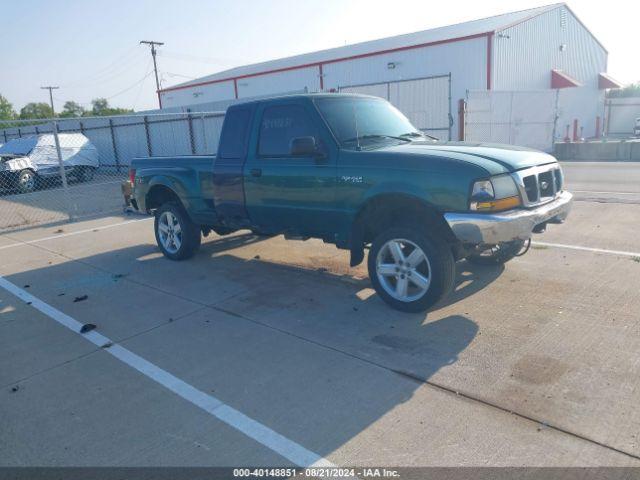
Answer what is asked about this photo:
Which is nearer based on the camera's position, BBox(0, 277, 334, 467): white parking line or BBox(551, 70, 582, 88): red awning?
BBox(0, 277, 334, 467): white parking line

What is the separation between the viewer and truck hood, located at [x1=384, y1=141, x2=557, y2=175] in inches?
183

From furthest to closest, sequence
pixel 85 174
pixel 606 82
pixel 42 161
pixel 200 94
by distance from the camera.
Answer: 1. pixel 200 94
2. pixel 606 82
3. pixel 85 174
4. pixel 42 161

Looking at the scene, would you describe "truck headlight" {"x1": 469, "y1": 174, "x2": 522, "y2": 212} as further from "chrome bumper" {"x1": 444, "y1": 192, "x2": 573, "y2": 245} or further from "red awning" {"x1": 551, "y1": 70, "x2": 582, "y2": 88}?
"red awning" {"x1": 551, "y1": 70, "x2": 582, "y2": 88}

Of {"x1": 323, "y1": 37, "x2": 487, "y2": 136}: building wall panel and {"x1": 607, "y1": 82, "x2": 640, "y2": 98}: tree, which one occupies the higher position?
{"x1": 323, "y1": 37, "x2": 487, "y2": 136}: building wall panel

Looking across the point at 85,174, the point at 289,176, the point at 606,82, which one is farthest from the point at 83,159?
the point at 606,82

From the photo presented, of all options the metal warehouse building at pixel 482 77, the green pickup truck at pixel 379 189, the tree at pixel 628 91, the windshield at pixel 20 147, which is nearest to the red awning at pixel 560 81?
the metal warehouse building at pixel 482 77

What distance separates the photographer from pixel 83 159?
2128 cm

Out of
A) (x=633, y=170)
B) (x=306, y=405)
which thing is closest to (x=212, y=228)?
(x=306, y=405)

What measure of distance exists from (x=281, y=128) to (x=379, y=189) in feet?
5.36

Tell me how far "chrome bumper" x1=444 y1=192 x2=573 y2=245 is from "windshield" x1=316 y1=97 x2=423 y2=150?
143 cm

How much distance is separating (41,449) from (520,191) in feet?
13.9

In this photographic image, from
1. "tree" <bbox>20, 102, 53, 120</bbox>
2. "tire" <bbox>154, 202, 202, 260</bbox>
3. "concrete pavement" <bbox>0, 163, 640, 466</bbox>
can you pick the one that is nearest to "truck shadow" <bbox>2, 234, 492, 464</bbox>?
"concrete pavement" <bbox>0, 163, 640, 466</bbox>

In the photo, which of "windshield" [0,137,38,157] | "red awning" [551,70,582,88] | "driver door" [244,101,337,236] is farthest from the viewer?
"red awning" [551,70,582,88]

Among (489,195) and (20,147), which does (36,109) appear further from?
(489,195)
